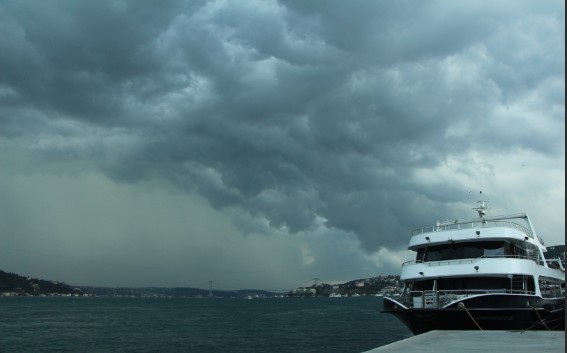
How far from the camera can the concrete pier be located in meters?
14.0

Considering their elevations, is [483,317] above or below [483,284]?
below

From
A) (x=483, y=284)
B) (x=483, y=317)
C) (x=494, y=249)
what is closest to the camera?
(x=483, y=317)

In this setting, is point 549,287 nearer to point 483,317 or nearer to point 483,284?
point 483,284

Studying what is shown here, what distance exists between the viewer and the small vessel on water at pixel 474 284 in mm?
24156

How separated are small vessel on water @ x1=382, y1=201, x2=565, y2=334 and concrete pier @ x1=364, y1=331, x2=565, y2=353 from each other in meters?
4.76

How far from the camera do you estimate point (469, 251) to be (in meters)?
27.5

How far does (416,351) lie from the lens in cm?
1390

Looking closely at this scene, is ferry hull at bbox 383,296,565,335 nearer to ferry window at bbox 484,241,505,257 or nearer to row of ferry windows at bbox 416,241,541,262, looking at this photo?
ferry window at bbox 484,241,505,257

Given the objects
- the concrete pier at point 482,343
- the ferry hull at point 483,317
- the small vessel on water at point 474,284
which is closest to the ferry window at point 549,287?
the small vessel on water at point 474,284

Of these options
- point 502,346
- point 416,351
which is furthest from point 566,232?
point 502,346

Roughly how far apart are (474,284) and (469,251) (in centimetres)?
169

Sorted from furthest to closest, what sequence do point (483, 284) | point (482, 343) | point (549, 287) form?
point (549, 287)
point (483, 284)
point (482, 343)

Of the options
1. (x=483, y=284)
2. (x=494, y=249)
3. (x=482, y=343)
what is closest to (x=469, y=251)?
(x=494, y=249)

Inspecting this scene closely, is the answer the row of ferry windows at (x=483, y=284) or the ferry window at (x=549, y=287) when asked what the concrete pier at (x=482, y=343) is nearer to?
the row of ferry windows at (x=483, y=284)
